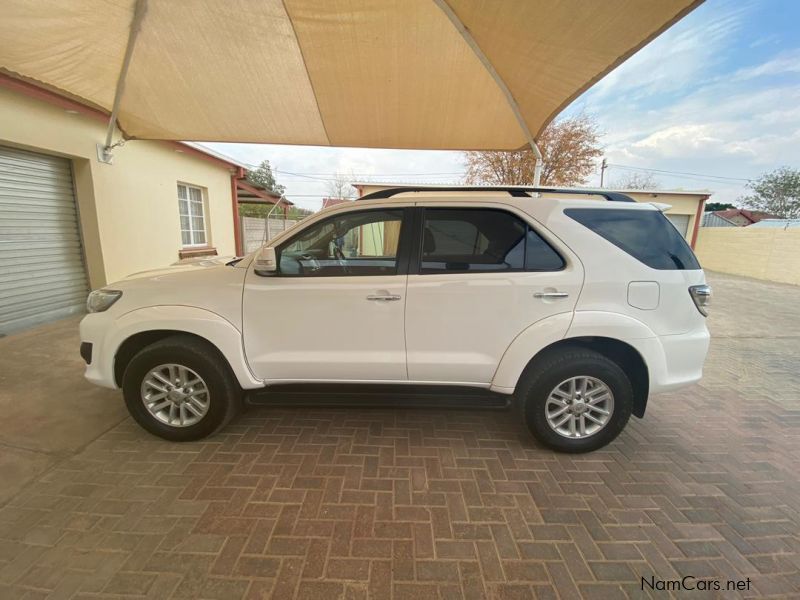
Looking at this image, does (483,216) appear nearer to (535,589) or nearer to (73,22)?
(535,589)

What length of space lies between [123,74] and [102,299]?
3613 mm

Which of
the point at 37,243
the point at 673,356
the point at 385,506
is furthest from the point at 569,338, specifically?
the point at 37,243

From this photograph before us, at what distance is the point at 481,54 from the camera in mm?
4027

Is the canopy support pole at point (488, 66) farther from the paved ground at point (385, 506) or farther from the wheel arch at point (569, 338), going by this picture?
the paved ground at point (385, 506)

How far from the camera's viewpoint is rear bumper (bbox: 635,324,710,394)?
2.58 m

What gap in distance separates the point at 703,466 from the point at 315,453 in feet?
9.68

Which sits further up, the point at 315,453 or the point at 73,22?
the point at 73,22

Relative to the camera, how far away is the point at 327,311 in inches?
Answer: 103

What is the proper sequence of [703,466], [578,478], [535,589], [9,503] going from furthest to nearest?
1. [703,466]
2. [578,478]
3. [9,503]
4. [535,589]

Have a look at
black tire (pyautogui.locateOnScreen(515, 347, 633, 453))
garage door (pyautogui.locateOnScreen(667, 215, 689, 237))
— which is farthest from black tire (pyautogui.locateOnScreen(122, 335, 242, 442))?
garage door (pyautogui.locateOnScreen(667, 215, 689, 237))

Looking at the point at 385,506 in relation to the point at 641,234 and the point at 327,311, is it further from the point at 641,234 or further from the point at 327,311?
the point at 641,234

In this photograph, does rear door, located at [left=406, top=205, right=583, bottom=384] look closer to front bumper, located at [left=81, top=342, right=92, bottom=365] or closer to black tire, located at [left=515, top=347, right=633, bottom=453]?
black tire, located at [left=515, top=347, right=633, bottom=453]

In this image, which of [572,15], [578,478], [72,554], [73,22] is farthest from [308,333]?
[73,22]

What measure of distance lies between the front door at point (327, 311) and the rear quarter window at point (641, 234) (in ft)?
4.61
